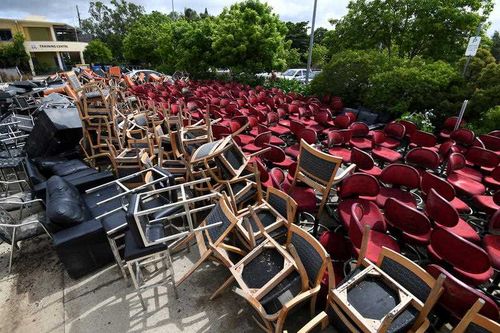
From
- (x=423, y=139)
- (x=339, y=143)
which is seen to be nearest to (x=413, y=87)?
(x=423, y=139)

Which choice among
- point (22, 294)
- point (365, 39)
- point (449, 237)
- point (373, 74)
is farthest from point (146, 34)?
point (449, 237)

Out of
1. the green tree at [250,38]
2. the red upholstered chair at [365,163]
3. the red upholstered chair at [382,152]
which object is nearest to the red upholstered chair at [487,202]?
the red upholstered chair at [365,163]

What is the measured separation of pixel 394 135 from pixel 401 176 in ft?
7.92

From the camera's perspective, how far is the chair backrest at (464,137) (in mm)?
5172

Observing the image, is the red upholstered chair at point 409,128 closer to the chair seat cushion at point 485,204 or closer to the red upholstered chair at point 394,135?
the red upholstered chair at point 394,135

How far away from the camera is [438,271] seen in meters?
2.03

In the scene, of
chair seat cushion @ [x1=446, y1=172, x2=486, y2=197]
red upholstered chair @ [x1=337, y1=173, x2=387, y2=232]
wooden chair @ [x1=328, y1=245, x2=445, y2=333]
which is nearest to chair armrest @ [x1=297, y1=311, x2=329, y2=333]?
wooden chair @ [x1=328, y1=245, x2=445, y2=333]

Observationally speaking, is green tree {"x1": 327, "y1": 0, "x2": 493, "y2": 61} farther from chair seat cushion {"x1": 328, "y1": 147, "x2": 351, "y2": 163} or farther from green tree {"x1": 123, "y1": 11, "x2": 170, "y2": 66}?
green tree {"x1": 123, "y1": 11, "x2": 170, "y2": 66}

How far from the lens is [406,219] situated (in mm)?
2795

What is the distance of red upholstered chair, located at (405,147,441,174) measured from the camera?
13.9ft

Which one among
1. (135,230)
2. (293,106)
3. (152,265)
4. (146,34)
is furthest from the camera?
(146,34)

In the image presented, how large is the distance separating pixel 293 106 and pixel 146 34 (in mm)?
21162

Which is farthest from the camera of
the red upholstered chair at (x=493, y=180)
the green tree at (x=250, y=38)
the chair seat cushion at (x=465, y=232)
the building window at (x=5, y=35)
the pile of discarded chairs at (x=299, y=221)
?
the building window at (x=5, y=35)

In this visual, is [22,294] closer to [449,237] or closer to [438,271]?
[438,271]
